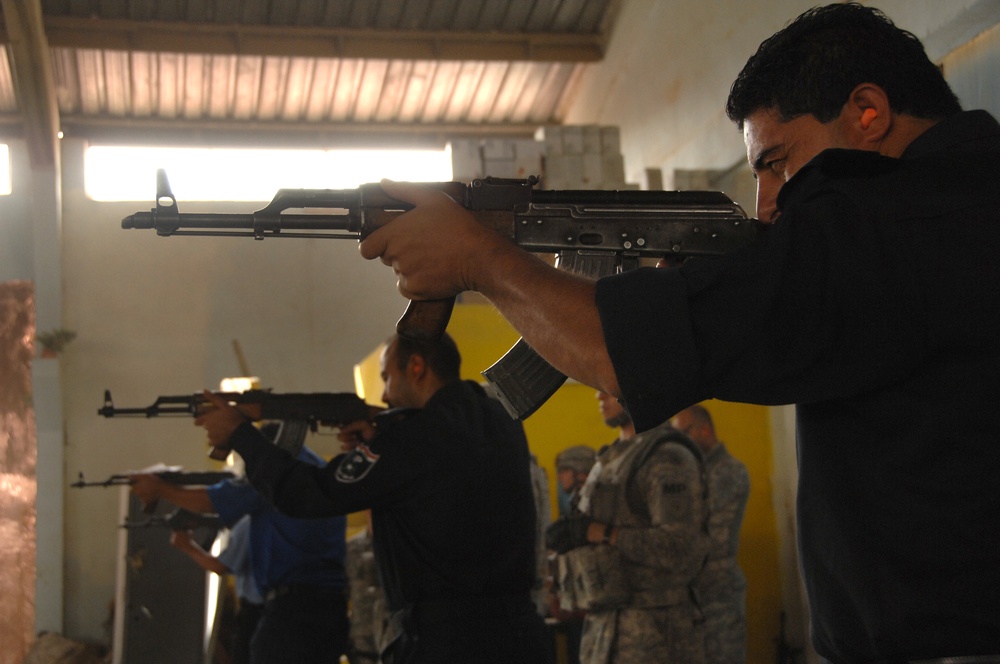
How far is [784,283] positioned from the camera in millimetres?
1065

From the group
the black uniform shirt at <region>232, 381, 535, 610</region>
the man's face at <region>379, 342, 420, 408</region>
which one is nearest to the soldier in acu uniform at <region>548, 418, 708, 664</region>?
the black uniform shirt at <region>232, 381, 535, 610</region>

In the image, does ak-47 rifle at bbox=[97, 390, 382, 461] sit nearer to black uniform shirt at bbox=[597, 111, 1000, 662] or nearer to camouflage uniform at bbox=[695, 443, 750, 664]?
camouflage uniform at bbox=[695, 443, 750, 664]

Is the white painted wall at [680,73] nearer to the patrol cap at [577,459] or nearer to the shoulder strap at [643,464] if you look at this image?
the shoulder strap at [643,464]

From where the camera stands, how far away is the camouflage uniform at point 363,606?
5.14 metres

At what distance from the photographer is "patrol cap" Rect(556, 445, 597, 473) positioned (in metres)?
5.66

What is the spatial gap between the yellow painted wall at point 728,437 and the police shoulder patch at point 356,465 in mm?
3073

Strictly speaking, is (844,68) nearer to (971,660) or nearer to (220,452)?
(971,660)

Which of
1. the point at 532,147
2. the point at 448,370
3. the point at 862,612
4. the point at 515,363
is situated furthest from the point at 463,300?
the point at 862,612

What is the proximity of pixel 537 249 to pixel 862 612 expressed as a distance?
2.47 ft

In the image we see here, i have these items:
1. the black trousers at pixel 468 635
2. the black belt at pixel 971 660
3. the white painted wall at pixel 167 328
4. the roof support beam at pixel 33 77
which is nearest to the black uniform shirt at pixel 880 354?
the black belt at pixel 971 660

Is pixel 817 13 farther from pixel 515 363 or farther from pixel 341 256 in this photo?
pixel 341 256

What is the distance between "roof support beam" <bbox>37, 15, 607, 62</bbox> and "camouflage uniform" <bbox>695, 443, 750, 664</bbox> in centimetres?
668

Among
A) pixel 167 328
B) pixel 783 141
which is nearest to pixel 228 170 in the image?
pixel 167 328

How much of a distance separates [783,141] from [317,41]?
29.6 feet
